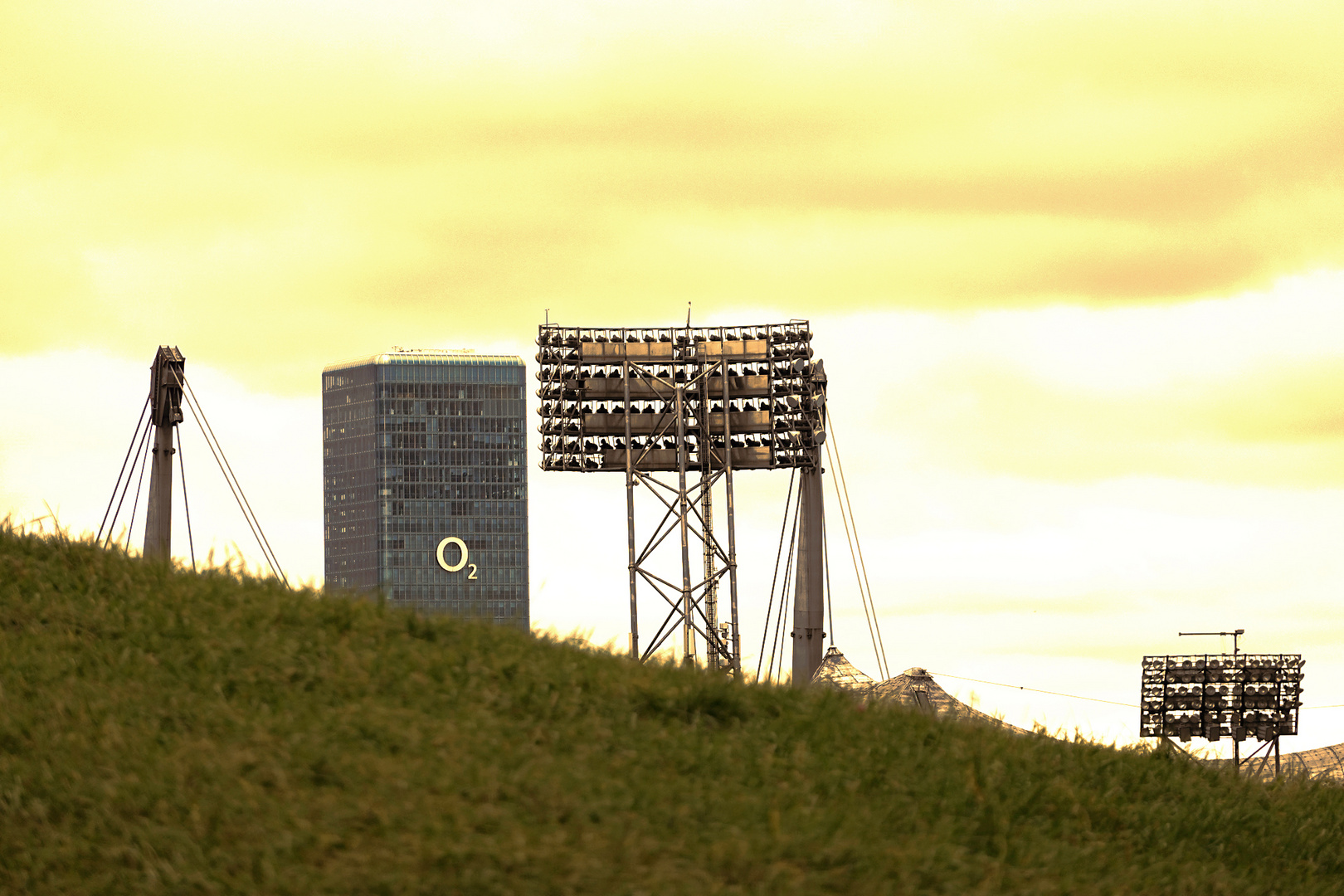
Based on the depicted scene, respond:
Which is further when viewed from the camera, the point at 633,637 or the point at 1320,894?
the point at 633,637

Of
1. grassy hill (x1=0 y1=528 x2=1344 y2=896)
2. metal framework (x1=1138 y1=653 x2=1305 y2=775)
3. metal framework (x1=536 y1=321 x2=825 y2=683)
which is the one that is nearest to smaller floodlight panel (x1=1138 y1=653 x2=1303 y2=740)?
metal framework (x1=1138 y1=653 x2=1305 y2=775)

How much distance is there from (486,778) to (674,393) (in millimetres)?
40628

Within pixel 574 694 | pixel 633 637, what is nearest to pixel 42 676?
pixel 574 694

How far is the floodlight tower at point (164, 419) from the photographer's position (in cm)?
4072

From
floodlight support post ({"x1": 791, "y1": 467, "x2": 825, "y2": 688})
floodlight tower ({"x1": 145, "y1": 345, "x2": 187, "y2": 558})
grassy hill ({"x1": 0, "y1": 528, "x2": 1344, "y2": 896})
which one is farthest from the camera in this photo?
floodlight support post ({"x1": 791, "y1": 467, "x2": 825, "y2": 688})

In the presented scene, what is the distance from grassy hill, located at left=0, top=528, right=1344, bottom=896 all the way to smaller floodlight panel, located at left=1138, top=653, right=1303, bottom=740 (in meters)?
58.9

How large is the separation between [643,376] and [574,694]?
127ft

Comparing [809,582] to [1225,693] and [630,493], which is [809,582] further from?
[1225,693]

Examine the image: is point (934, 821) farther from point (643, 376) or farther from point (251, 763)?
point (643, 376)

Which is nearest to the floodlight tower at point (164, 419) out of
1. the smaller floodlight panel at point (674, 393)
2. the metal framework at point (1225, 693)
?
the smaller floodlight panel at point (674, 393)

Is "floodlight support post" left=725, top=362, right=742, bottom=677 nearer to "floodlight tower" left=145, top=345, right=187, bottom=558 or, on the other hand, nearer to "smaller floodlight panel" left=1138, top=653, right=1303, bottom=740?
"floodlight tower" left=145, top=345, right=187, bottom=558

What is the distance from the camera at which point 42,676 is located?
13.9 meters

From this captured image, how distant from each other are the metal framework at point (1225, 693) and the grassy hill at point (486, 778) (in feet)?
193

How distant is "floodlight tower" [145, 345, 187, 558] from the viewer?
134ft
